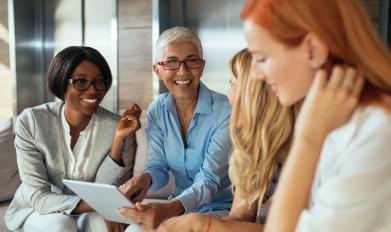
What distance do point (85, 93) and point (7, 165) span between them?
1013 mm

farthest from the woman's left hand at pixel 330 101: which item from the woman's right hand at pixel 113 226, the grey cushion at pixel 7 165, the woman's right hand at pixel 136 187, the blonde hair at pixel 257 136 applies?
the grey cushion at pixel 7 165

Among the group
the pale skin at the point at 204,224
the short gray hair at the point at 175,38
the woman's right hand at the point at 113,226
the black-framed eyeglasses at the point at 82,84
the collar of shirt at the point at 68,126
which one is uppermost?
the short gray hair at the point at 175,38

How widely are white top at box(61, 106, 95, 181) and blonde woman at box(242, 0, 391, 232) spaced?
3.83ft

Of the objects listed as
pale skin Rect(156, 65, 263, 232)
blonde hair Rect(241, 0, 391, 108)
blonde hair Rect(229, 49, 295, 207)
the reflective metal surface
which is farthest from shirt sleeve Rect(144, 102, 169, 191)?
the reflective metal surface

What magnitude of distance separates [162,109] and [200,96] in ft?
0.60

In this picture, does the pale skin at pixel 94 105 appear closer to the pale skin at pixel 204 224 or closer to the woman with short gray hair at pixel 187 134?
the woman with short gray hair at pixel 187 134

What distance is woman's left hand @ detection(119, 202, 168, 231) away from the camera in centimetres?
142

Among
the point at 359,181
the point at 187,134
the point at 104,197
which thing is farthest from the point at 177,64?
the point at 359,181

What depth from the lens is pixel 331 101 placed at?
2.55ft

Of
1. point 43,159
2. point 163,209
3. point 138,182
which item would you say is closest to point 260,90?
point 163,209

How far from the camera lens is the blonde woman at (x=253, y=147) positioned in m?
1.12

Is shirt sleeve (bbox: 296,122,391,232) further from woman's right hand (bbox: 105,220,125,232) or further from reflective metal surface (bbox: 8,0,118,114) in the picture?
reflective metal surface (bbox: 8,0,118,114)

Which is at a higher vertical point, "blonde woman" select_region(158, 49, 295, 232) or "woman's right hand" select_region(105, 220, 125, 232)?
"blonde woman" select_region(158, 49, 295, 232)

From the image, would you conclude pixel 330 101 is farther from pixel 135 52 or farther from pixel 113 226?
pixel 135 52
